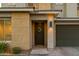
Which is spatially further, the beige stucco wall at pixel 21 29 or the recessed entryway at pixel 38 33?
the beige stucco wall at pixel 21 29

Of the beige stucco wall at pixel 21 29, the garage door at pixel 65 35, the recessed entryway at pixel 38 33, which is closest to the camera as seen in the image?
the recessed entryway at pixel 38 33

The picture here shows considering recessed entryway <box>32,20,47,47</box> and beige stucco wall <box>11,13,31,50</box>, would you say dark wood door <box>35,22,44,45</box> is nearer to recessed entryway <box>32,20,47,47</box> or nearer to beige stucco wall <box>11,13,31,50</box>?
recessed entryway <box>32,20,47,47</box>

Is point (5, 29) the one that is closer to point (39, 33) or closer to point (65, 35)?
point (39, 33)

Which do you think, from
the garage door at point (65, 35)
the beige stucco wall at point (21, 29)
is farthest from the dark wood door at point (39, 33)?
the garage door at point (65, 35)

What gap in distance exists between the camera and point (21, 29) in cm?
201

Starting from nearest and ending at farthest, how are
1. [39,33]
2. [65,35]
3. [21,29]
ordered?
[39,33]
[21,29]
[65,35]

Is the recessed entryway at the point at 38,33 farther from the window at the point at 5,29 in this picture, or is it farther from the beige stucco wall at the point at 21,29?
the window at the point at 5,29

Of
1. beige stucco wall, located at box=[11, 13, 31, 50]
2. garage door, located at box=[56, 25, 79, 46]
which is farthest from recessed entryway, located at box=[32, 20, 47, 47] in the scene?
garage door, located at box=[56, 25, 79, 46]

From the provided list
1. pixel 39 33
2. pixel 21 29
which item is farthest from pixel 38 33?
pixel 21 29

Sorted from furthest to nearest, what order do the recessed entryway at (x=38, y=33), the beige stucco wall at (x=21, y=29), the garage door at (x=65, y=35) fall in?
the garage door at (x=65, y=35)
the beige stucco wall at (x=21, y=29)
the recessed entryway at (x=38, y=33)

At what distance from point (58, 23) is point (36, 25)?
19.4 inches

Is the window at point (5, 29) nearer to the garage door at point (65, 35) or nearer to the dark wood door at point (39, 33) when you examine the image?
the dark wood door at point (39, 33)

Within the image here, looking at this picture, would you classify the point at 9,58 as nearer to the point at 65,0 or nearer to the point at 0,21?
the point at 65,0

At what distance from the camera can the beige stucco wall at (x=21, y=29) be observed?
6.49ft
